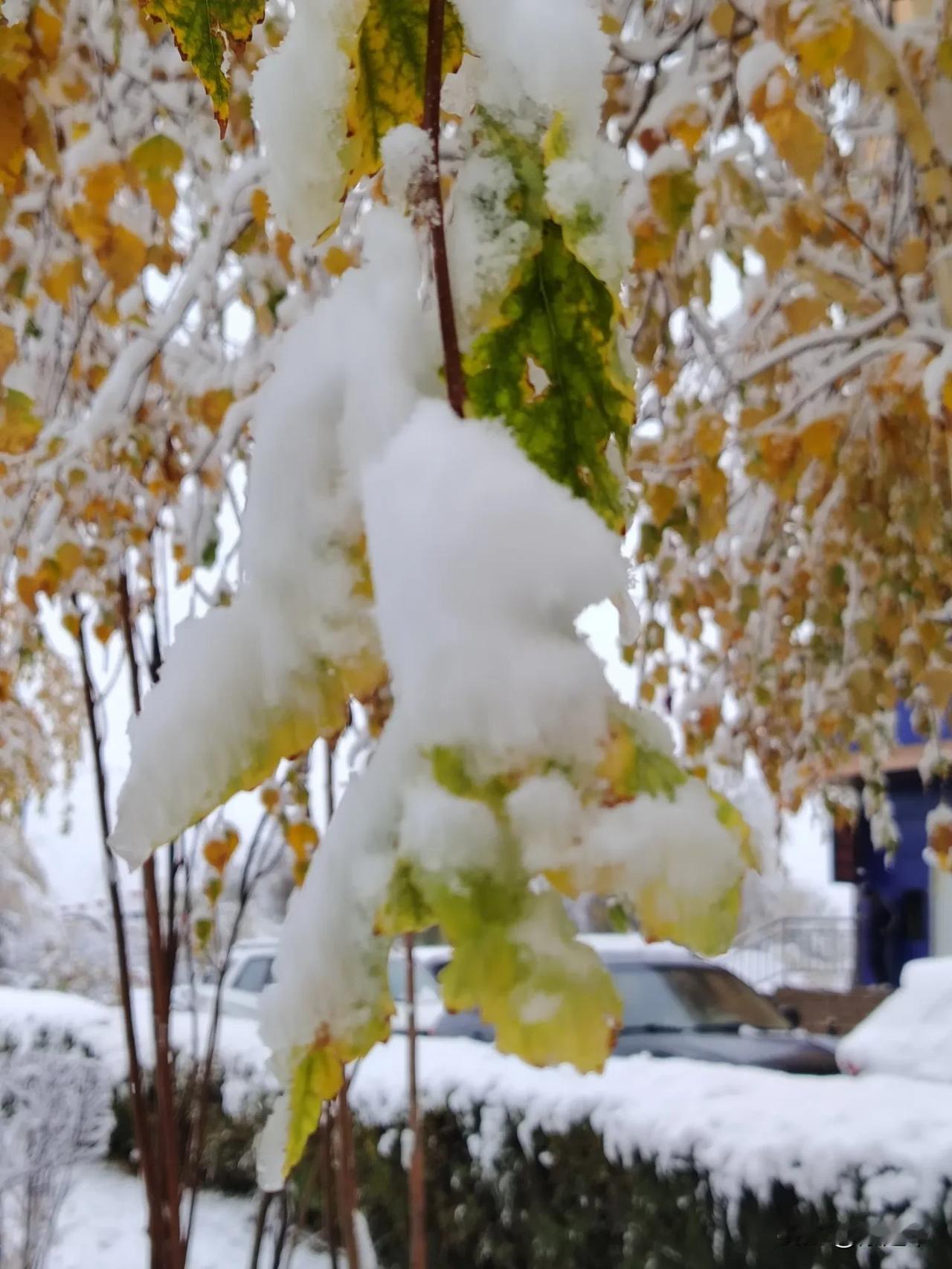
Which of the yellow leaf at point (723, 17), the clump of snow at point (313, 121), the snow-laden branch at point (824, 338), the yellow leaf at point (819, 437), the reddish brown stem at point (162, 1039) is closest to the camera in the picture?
the clump of snow at point (313, 121)

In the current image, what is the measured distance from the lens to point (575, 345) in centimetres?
41

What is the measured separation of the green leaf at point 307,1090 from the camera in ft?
1.17

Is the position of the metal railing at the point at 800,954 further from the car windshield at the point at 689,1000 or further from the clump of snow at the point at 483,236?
the clump of snow at the point at 483,236

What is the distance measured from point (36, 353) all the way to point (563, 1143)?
9.01ft

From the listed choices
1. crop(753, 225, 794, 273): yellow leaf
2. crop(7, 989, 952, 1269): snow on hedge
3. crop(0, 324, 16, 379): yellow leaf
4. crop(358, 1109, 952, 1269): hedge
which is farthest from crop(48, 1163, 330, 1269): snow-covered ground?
crop(753, 225, 794, 273): yellow leaf

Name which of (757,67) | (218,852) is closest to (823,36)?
(757,67)

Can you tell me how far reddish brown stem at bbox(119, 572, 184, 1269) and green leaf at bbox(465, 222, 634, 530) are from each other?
3.65 feet

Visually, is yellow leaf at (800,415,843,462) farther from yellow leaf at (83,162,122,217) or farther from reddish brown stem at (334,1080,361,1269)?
reddish brown stem at (334,1080,361,1269)

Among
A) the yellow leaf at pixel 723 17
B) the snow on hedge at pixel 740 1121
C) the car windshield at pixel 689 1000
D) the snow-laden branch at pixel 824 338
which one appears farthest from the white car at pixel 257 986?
the yellow leaf at pixel 723 17

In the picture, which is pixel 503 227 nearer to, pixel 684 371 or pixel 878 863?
pixel 684 371

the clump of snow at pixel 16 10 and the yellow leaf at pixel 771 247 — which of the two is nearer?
the clump of snow at pixel 16 10

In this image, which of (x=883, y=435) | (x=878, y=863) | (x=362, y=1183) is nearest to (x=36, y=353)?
(x=883, y=435)

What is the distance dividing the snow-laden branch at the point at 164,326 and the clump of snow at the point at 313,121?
202 centimetres

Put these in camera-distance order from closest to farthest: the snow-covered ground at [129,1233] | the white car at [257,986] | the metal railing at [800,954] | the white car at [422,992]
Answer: the snow-covered ground at [129,1233] < the white car at [422,992] < the white car at [257,986] < the metal railing at [800,954]
